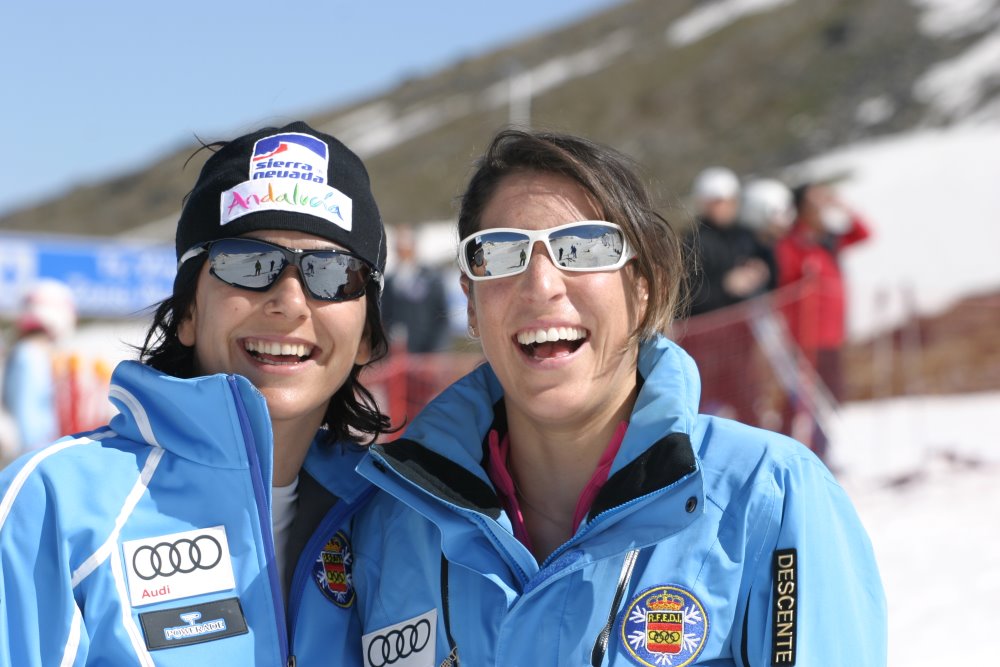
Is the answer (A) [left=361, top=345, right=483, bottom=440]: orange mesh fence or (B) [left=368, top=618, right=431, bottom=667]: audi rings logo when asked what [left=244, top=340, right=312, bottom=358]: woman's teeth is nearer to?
(B) [left=368, top=618, right=431, bottom=667]: audi rings logo

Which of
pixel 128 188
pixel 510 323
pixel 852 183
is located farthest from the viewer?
pixel 128 188

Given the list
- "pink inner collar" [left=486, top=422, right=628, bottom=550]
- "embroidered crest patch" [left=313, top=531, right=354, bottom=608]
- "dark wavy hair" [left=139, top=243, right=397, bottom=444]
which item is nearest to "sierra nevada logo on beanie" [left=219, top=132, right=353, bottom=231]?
"dark wavy hair" [left=139, top=243, right=397, bottom=444]

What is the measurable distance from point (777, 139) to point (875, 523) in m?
40.9

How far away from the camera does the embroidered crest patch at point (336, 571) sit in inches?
111

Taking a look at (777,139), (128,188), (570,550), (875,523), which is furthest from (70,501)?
(128,188)

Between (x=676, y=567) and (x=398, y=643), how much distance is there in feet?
2.51

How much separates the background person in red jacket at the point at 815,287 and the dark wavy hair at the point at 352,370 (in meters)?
5.48

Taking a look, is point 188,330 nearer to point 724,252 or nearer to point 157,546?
point 157,546

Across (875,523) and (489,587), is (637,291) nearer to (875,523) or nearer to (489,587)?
(489,587)

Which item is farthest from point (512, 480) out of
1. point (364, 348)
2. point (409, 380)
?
point (409, 380)

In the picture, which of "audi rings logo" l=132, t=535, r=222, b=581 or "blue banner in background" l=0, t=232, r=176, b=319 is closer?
"audi rings logo" l=132, t=535, r=222, b=581

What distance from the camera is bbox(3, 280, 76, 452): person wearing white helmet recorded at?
7.47m

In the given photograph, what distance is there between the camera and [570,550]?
2.37m

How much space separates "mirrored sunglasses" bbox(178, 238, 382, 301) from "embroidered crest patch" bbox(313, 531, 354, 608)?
2.24 feet
